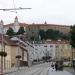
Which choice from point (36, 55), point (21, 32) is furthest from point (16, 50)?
point (36, 55)

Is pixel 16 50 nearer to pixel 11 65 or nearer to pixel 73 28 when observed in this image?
pixel 11 65

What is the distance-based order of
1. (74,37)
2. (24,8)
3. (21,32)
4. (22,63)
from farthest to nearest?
(21,32) < (22,63) < (74,37) < (24,8)

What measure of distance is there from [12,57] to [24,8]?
264 feet

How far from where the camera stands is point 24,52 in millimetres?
138125

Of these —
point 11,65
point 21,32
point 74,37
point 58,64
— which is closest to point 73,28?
point 74,37

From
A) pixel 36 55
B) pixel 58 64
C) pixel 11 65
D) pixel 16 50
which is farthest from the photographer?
Answer: pixel 36 55

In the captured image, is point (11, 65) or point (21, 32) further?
point (21, 32)

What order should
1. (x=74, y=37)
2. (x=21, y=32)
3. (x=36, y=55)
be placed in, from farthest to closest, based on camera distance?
(x=36, y=55)
(x=21, y=32)
(x=74, y=37)

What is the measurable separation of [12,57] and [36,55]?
82919 millimetres

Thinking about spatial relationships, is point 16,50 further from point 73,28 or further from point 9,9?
point 9,9

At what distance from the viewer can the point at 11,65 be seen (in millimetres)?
107938

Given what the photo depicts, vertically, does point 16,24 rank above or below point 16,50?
above

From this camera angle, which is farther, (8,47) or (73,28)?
(8,47)

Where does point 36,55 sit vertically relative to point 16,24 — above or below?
below
